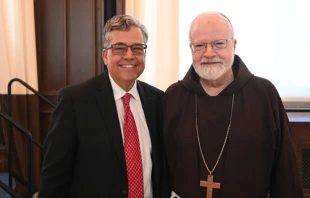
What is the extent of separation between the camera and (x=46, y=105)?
3727mm

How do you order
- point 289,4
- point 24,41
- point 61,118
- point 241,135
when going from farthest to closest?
1. point 24,41
2. point 289,4
3. point 241,135
4. point 61,118

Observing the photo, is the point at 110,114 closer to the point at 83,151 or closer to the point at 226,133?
the point at 83,151

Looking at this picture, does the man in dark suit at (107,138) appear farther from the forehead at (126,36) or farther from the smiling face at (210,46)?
the smiling face at (210,46)

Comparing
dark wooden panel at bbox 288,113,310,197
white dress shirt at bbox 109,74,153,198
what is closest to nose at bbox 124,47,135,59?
white dress shirt at bbox 109,74,153,198

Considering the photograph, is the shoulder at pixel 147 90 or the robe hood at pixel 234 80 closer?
the robe hood at pixel 234 80

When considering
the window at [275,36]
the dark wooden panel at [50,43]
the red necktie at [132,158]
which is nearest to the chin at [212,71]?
the red necktie at [132,158]

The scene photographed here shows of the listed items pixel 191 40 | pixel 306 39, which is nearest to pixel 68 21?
pixel 191 40

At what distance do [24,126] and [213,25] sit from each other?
261 centimetres

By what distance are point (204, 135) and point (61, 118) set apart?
0.73 meters

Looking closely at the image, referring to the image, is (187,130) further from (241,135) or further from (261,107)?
(261,107)

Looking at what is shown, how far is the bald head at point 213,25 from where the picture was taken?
1703 mm

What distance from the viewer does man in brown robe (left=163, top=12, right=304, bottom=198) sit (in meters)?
1.69

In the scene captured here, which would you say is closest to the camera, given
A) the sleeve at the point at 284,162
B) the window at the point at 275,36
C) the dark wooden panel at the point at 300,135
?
the sleeve at the point at 284,162

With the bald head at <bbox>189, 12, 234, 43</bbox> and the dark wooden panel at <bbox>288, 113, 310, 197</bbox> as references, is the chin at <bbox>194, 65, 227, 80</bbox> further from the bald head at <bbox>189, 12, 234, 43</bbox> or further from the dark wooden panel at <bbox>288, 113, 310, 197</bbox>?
the dark wooden panel at <bbox>288, 113, 310, 197</bbox>
